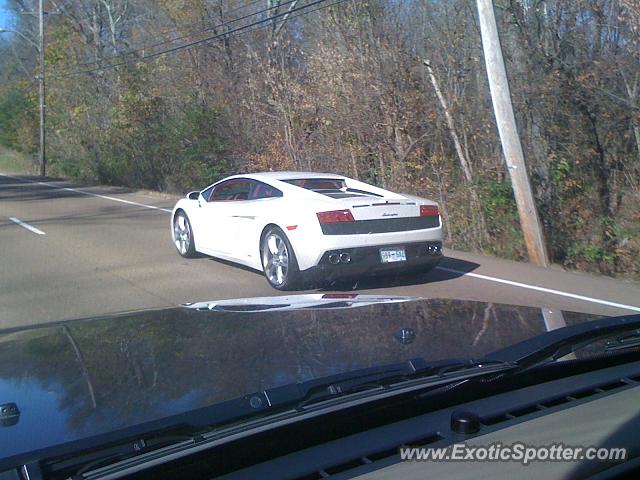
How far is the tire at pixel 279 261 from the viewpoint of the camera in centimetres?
959

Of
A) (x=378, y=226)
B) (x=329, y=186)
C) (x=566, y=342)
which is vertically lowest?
(x=566, y=342)

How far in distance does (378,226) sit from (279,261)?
1.36m

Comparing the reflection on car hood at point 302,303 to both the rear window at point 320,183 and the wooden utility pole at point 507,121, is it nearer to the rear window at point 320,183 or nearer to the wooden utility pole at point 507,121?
the rear window at point 320,183

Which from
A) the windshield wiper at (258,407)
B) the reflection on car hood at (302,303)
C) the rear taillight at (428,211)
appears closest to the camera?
the windshield wiper at (258,407)

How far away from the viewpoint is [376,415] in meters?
2.97

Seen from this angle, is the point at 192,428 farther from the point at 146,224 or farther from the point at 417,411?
the point at 146,224

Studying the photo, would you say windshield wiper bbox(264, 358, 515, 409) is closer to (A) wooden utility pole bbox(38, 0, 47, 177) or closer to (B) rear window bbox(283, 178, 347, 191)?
(B) rear window bbox(283, 178, 347, 191)

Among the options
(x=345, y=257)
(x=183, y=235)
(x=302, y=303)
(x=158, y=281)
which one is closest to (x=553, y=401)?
(x=302, y=303)

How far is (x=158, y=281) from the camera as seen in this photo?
35.9 ft

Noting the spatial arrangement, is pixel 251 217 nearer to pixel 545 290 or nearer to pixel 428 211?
pixel 428 211

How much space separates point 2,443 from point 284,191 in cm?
A: 780

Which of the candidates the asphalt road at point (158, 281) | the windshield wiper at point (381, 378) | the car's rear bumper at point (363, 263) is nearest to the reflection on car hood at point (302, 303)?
the windshield wiper at point (381, 378)

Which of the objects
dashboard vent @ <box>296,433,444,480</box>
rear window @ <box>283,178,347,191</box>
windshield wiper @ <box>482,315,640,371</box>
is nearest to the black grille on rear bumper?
rear window @ <box>283,178,347,191</box>

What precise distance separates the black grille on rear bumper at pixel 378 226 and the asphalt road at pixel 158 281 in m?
0.84
